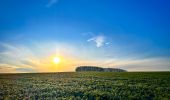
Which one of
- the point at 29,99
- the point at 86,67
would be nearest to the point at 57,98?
the point at 29,99

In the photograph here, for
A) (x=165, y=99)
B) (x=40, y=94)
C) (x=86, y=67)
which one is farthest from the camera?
(x=86, y=67)

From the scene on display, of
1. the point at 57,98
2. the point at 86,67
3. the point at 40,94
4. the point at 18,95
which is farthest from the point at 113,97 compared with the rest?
the point at 86,67

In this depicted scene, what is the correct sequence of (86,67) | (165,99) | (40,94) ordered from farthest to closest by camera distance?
1. (86,67)
2. (40,94)
3. (165,99)

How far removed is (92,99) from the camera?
27.0 m

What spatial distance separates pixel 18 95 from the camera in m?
30.9

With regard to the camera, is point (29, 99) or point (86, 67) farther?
point (86, 67)

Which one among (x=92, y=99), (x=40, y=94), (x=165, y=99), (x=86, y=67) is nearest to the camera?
(x=165, y=99)

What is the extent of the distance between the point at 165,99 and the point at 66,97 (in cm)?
959

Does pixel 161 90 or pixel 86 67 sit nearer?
pixel 161 90

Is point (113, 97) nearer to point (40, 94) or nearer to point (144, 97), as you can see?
point (144, 97)

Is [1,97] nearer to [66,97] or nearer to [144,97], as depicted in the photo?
[66,97]

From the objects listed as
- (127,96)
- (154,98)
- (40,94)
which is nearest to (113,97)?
(127,96)

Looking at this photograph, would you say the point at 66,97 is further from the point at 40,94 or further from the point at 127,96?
the point at 127,96

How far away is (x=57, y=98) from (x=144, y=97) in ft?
28.0
